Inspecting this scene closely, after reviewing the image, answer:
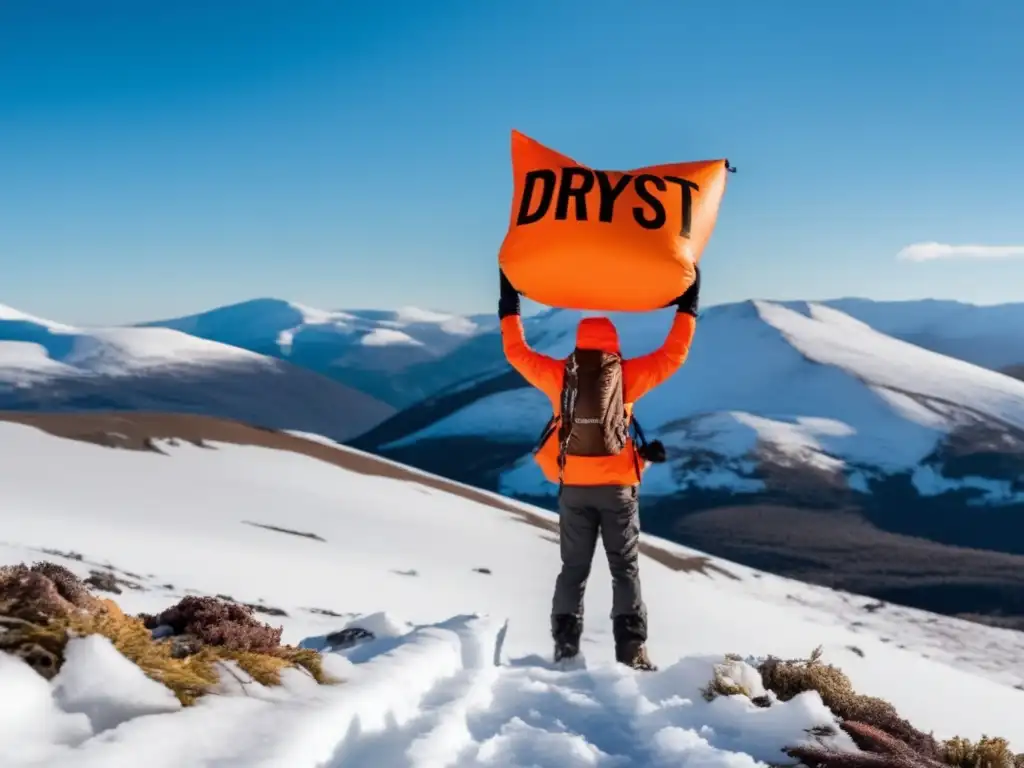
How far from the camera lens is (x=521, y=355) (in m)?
6.47

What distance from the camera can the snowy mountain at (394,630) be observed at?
3.50 meters

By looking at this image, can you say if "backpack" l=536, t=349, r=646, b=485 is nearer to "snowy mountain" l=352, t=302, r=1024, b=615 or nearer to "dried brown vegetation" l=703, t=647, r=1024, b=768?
"dried brown vegetation" l=703, t=647, r=1024, b=768

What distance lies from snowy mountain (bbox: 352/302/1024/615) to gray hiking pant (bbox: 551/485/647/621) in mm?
41039

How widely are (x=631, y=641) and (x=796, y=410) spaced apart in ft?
293

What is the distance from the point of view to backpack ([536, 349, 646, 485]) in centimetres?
611

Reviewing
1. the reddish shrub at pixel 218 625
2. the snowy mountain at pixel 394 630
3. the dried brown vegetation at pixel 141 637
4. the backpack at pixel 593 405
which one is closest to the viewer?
the snowy mountain at pixel 394 630

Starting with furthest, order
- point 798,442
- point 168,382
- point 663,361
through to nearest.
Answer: point 168,382
point 798,442
point 663,361

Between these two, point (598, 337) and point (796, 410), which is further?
point (796, 410)

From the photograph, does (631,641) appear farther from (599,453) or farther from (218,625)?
(218,625)

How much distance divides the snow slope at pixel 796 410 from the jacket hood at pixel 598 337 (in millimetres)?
62214

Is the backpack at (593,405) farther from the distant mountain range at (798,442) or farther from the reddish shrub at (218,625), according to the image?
the distant mountain range at (798,442)

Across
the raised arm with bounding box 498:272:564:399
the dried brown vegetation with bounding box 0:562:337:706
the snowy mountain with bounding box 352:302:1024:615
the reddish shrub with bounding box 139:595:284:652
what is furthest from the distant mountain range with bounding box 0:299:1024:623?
the dried brown vegetation with bounding box 0:562:337:706

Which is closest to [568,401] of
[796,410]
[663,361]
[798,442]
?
[663,361]

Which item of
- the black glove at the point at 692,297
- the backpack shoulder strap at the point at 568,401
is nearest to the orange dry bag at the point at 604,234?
the black glove at the point at 692,297
